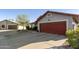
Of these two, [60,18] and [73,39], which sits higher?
[60,18]

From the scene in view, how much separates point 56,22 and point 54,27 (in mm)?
279

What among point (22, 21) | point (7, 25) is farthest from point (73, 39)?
point (7, 25)

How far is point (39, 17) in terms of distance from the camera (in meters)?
9.66

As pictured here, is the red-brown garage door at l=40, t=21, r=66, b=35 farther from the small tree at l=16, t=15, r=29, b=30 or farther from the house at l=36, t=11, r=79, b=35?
the small tree at l=16, t=15, r=29, b=30

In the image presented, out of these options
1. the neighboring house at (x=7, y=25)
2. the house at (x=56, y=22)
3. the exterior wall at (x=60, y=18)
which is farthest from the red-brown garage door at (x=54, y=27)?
the neighboring house at (x=7, y=25)

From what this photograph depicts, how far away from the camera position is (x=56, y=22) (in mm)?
9664

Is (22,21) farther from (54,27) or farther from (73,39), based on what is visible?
(73,39)

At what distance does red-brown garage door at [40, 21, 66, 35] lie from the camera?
31.6ft

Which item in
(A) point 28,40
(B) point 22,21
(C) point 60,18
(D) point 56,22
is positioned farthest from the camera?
(A) point 28,40

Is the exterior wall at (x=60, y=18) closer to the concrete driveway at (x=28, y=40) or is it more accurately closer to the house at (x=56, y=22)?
the house at (x=56, y=22)

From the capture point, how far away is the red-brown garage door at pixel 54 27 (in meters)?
9.64

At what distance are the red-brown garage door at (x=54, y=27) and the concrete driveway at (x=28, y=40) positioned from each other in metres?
0.21
